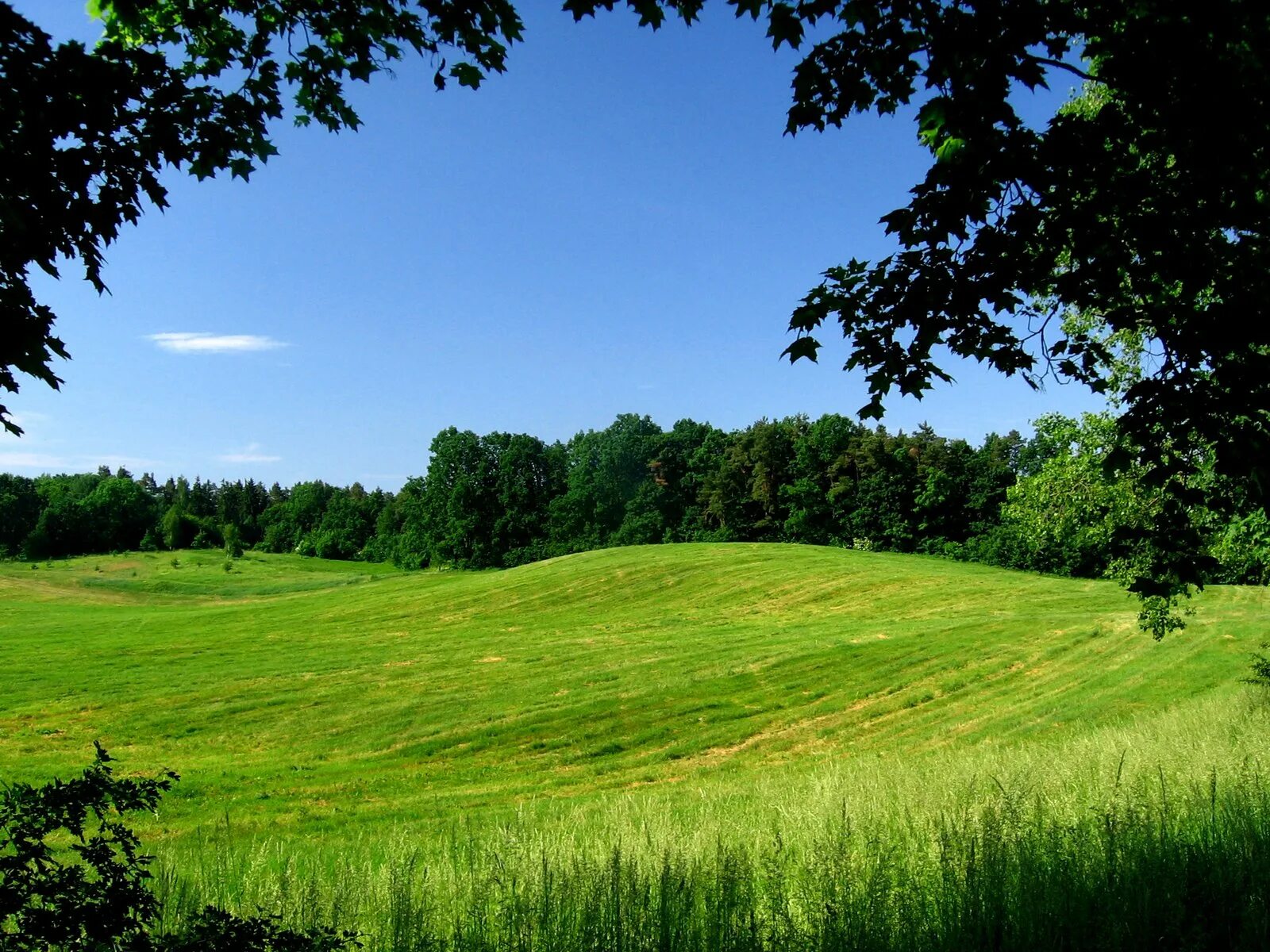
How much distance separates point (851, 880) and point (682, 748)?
46.0 feet

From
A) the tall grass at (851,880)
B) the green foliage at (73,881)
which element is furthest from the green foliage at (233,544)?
the green foliage at (73,881)

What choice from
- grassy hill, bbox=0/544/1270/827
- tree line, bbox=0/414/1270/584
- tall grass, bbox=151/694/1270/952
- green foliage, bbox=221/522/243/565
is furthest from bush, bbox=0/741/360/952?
green foliage, bbox=221/522/243/565

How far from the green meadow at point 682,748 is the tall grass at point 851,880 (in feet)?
0.11

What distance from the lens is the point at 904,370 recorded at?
17.3 feet

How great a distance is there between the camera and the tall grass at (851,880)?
4395 mm

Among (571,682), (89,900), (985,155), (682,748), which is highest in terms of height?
(985,155)

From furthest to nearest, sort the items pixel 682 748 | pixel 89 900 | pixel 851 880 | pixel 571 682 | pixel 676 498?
pixel 676 498, pixel 571 682, pixel 682 748, pixel 851 880, pixel 89 900

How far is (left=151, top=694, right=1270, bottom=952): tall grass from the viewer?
4.39 metres

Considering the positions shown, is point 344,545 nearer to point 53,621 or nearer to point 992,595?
point 53,621

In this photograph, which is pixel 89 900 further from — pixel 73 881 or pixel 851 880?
pixel 851 880

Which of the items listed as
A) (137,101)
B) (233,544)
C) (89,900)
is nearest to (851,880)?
(89,900)

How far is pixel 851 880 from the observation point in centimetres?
494

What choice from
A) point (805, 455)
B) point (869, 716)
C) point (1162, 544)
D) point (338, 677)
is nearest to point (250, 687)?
point (338, 677)

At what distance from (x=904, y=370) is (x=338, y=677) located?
26.3m
